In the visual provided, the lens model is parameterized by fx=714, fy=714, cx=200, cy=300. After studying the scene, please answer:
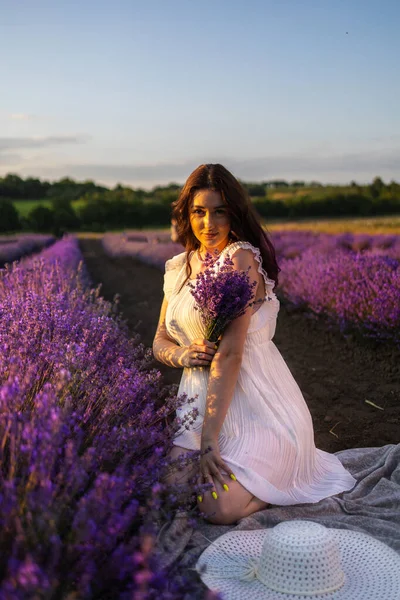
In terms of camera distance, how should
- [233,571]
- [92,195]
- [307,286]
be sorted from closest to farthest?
[233,571], [307,286], [92,195]

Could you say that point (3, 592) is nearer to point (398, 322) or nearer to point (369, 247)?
point (398, 322)

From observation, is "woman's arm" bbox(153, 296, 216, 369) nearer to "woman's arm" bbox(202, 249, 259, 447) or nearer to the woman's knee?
"woman's arm" bbox(202, 249, 259, 447)

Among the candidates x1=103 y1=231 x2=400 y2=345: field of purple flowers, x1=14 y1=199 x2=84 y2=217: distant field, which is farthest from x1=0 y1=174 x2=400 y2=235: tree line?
x1=103 y1=231 x2=400 y2=345: field of purple flowers

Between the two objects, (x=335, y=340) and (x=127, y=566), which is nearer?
(x=127, y=566)

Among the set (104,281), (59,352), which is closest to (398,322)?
(59,352)

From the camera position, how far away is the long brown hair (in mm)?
2951

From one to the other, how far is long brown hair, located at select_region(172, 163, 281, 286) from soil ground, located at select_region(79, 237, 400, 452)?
4.59ft

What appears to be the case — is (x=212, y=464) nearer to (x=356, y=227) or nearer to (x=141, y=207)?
(x=356, y=227)

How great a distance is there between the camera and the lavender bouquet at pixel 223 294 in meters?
2.64

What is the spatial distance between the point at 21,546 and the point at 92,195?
1635 inches

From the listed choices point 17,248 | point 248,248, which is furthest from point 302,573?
point 17,248

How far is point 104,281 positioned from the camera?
1236 centimetres

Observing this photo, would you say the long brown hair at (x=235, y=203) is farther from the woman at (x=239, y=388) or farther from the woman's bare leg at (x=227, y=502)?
the woman's bare leg at (x=227, y=502)

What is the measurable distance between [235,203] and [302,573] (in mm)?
1507
